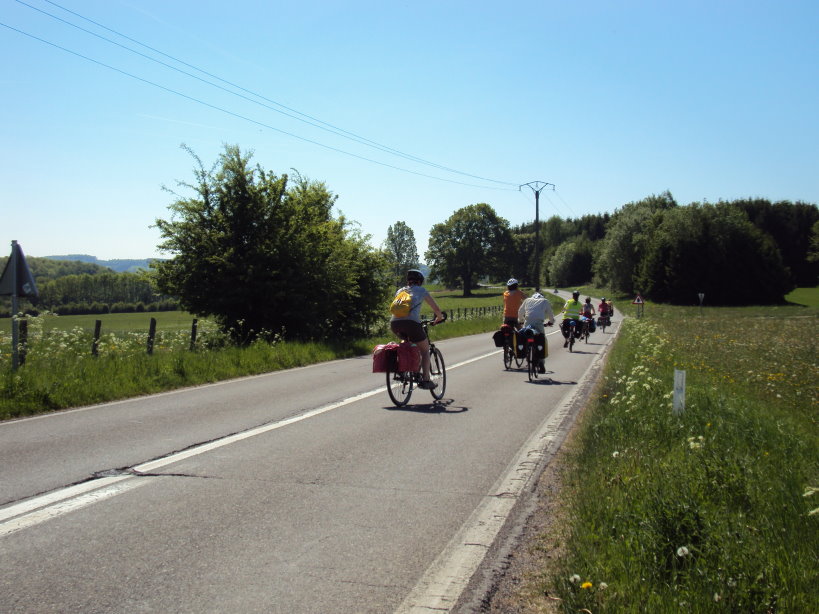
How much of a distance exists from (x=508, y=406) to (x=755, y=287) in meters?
76.0

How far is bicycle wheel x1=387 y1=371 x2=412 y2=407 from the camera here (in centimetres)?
967

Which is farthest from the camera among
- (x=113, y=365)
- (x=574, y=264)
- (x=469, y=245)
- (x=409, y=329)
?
(x=574, y=264)

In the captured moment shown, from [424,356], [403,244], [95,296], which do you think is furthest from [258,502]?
[403,244]

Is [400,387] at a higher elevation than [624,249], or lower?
lower

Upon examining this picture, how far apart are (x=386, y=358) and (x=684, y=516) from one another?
19.4ft

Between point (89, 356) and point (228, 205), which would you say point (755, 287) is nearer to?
point (228, 205)

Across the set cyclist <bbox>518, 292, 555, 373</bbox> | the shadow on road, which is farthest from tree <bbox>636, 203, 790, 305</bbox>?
the shadow on road

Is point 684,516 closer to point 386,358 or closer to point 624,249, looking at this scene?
point 386,358

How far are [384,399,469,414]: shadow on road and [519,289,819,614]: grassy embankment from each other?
6.10 feet

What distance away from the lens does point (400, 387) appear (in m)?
9.78

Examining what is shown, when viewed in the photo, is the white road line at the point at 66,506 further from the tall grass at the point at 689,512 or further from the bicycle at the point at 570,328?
the bicycle at the point at 570,328

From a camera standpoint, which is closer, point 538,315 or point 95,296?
point 538,315

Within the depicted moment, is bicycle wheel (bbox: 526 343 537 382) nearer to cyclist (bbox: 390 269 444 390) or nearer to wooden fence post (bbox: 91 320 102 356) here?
cyclist (bbox: 390 269 444 390)

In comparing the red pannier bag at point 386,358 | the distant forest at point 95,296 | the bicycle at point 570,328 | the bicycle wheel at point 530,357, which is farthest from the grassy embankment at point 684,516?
the distant forest at point 95,296
